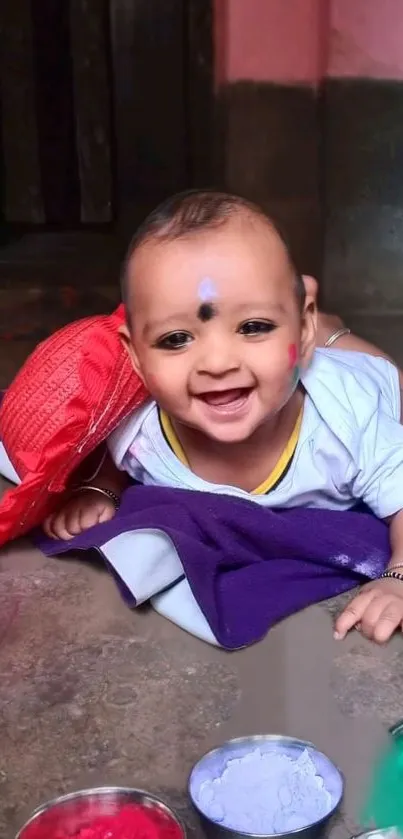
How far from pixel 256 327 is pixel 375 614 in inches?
13.1

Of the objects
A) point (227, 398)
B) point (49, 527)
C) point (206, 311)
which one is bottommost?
point (49, 527)

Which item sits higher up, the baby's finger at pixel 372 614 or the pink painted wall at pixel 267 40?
the pink painted wall at pixel 267 40

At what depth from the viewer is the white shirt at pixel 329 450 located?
1.22m

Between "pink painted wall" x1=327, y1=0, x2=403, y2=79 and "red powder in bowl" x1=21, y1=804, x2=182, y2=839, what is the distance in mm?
1934

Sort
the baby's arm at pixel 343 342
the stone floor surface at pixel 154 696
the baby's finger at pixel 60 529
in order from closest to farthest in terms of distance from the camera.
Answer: the stone floor surface at pixel 154 696 < the baby's finger at pixel 60 529 < the baby's arm at pixel 343 342

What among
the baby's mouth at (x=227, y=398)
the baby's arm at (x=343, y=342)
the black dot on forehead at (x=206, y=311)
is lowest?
the baby's arm at (x=343, y=342)

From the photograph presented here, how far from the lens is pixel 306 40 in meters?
2.36

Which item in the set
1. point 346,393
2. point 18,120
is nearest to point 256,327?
point 346,393

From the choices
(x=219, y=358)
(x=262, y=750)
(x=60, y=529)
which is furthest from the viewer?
(x=60, y=529)

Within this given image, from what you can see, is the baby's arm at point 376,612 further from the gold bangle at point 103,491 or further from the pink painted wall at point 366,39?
the pink painted wall at point 366,39

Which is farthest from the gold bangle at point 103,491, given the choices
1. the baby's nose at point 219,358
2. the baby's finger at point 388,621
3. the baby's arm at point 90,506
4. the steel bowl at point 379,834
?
the steel bowl at point 379,834

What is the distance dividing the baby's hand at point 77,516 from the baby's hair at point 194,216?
1.00ft

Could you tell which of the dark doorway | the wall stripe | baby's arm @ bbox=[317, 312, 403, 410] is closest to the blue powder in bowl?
baby's arm @ bbox=[317, 312, 403, 410]

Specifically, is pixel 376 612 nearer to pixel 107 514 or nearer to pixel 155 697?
pixel 155 697
